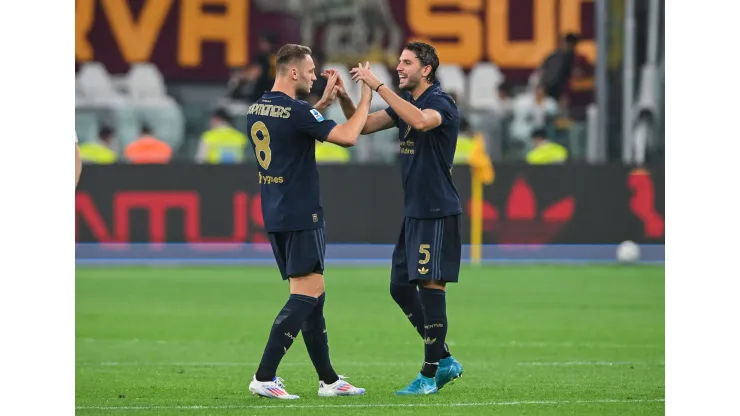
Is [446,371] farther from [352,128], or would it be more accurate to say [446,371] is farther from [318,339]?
Result: [352,128]

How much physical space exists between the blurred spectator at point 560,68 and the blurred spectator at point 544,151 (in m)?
2.84

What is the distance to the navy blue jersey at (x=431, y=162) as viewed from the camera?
712cm

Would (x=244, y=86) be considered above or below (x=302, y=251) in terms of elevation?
above

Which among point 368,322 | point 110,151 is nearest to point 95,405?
point 368,322

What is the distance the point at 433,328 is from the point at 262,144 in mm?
1342

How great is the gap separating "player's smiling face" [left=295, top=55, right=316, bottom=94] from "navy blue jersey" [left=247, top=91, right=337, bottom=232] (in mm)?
109

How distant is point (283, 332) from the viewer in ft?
22.4

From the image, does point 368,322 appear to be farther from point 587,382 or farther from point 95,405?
point 95,405

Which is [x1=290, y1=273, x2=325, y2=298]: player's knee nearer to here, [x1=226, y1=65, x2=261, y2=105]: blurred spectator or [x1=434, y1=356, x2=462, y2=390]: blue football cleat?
[x1=434, y1=356, x2=462, y2=390]: blue football cleat

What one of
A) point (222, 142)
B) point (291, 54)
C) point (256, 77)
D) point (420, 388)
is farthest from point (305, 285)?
point (256, 77)

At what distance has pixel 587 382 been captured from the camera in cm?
797

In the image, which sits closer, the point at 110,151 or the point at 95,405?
the point at 95,405

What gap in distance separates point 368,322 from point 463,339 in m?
1.42

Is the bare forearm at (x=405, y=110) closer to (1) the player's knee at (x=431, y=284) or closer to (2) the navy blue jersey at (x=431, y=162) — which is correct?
(2) the navy blue jersey at (x=431, y=162)
